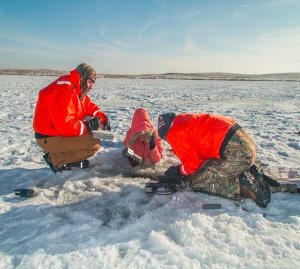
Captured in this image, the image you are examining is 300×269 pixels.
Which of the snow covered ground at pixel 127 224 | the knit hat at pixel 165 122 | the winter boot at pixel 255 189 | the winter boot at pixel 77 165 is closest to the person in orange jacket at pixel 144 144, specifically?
the snow covered ground at pixel 127 224

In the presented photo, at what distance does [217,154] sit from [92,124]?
184 centimetres

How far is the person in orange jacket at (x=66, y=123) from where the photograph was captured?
4.34 m

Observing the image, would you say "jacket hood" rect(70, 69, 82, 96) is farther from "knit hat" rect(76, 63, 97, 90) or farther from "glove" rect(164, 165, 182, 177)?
"glove" rect(164, 165, 182, 177)

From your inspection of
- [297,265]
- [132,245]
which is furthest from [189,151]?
[297,265]

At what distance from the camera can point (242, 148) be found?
3557mm

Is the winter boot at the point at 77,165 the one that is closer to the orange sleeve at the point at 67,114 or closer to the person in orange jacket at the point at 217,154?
the orange sleeve at the point at 67,114

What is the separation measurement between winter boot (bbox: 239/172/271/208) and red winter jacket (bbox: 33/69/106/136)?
2.13 metres

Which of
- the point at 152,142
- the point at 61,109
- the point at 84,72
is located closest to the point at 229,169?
the point at 152,142

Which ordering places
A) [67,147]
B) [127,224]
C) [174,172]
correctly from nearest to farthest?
[127,224], [174,172], [67,147]

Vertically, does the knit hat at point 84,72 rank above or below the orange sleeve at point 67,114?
above

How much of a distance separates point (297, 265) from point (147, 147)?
264cm

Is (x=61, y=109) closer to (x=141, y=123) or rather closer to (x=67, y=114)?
(x=67, y=114)

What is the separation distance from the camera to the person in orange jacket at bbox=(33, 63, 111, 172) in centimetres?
434

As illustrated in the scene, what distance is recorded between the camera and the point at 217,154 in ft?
12.1
